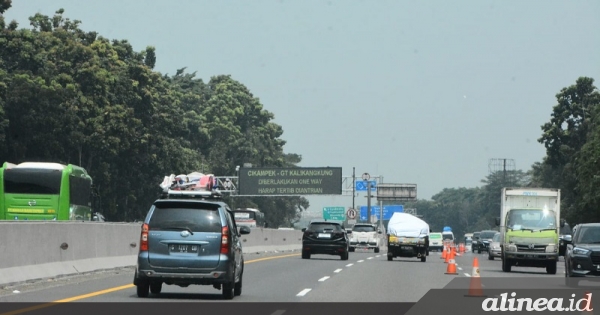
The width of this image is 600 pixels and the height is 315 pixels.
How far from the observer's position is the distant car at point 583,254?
24.6 metres

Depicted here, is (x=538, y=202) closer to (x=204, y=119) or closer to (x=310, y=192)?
(x=310, y=192)

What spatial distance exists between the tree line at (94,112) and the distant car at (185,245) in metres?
32.5

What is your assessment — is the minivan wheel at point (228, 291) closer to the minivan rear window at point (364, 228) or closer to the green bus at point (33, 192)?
the green bus at point (33, 192)

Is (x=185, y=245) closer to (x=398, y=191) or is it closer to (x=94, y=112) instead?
(x=94, y=112)

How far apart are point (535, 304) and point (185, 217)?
5.99 m

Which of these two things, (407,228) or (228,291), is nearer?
(228,291)

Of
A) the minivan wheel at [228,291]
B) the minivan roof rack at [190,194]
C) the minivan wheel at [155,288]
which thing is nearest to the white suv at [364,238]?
the minivan roof rack at [190,194]

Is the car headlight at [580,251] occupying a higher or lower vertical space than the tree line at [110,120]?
lower

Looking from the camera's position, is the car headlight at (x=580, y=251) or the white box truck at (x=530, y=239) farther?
the white box truck at (x=530, y=239)

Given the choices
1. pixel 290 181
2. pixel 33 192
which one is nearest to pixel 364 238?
pixel 33 192

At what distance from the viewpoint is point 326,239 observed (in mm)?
41344

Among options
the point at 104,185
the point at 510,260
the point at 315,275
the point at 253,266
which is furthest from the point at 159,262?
the point at 104,185

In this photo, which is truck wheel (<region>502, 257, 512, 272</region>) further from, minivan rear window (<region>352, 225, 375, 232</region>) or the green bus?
minivan rear window (<region>352, 225, 375, 232</region>)

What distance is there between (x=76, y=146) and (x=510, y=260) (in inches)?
1681
